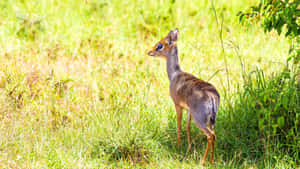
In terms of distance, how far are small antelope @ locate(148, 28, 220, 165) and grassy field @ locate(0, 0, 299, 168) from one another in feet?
1.00

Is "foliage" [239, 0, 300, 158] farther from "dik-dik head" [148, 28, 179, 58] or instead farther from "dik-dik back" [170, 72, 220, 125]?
"dik-dik head" [148, 28, 179, 58]

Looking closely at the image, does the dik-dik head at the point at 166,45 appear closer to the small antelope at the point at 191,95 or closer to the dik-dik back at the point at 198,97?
the small antelope at the point at 191,95

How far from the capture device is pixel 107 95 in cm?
623

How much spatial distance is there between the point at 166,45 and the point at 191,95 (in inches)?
39.5

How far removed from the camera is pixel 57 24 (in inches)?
323

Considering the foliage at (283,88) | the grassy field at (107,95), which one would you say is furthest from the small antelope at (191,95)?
the foliage at (283,88)

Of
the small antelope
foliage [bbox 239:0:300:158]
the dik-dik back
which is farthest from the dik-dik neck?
foliage [bbox 239:0:300:158]

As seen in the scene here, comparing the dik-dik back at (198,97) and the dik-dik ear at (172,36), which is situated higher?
the dik-dik ear at (172,36)

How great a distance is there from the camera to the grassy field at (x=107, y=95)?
15.4 ft

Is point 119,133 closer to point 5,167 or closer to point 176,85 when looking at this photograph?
point 176,85

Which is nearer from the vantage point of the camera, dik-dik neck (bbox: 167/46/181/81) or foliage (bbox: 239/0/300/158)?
foliage (bbox: 239/0/300/158)

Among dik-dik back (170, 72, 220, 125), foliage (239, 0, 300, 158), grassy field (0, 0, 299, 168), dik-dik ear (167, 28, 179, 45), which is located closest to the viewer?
dik-dik back (170, 72, 220, 125)

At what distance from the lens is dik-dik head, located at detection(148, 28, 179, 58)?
513 centimetres

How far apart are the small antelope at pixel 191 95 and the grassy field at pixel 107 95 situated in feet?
1.00
